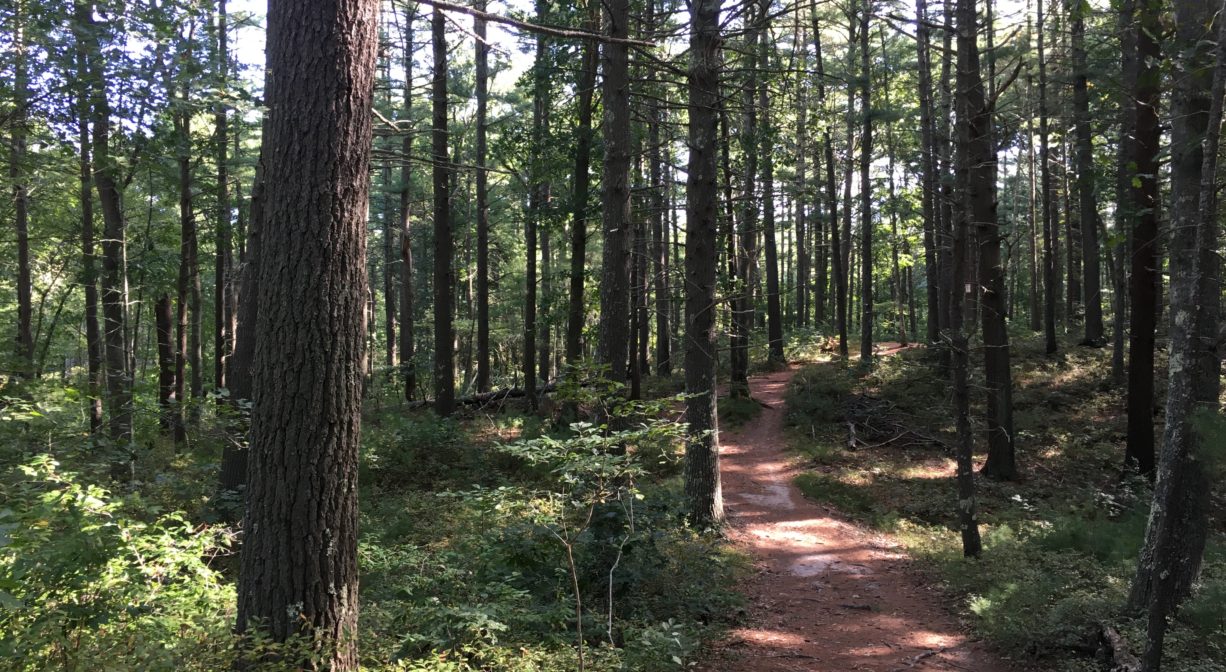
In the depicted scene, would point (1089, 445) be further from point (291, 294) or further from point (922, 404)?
point (291, 294)

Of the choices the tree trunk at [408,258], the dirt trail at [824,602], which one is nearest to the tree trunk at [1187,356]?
the dirt trail at [824,602]

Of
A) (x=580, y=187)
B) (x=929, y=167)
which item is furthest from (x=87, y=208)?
(x=929, y=167)

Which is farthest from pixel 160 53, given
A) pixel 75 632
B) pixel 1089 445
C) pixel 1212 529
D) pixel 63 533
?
pixel 1089 445

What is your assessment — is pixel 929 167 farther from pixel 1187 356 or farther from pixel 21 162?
pixel 21 162

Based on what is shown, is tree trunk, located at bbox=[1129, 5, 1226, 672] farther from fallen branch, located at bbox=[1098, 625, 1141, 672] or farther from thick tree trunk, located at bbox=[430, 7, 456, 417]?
thick tree trunk, located at bbox=[430, 7, 456, 417]

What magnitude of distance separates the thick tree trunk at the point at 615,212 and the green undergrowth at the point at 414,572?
275 cm

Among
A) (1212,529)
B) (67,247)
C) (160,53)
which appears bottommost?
(1212,529)

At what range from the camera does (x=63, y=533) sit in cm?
445

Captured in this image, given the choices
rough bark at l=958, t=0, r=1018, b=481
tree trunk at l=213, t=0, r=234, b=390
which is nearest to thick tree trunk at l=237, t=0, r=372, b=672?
tree trunk at l=213, t=0, r=234, b=390

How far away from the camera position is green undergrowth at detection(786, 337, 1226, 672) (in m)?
5.98

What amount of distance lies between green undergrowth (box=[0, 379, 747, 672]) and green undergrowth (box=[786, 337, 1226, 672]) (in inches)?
117

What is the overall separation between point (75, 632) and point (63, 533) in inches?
32.6

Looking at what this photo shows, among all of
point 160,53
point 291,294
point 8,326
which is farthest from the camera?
point 8,326

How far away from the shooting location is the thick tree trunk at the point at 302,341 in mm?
3600
